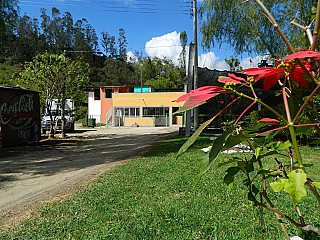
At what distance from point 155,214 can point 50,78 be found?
13441mm

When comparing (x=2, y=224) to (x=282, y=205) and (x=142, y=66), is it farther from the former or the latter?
(x=142, y=66)

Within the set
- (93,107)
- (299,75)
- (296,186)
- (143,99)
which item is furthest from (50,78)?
(93,107)

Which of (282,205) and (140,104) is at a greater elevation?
(140,104)

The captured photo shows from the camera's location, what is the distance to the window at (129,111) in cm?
3020

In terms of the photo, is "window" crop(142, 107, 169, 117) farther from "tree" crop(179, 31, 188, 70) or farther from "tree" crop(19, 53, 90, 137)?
"tree" crop(179, 31, 188, 70)

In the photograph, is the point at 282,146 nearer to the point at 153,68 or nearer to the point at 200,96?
the point at 200,96

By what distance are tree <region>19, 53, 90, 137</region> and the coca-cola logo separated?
4.05 ft

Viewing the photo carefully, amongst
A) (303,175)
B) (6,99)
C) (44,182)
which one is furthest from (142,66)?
(303,175)

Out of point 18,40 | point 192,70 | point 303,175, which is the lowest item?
point 303,175

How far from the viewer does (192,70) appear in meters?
14.4

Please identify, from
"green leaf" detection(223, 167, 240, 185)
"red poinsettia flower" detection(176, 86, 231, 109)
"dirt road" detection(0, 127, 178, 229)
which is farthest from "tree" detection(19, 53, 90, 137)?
"red poinsettia flower" detection(176, 86, 231, 109)

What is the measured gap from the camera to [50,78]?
15.3 meters

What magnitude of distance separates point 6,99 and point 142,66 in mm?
49204

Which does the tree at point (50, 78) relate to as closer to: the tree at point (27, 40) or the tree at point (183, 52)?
the tree at point (183, 52)
